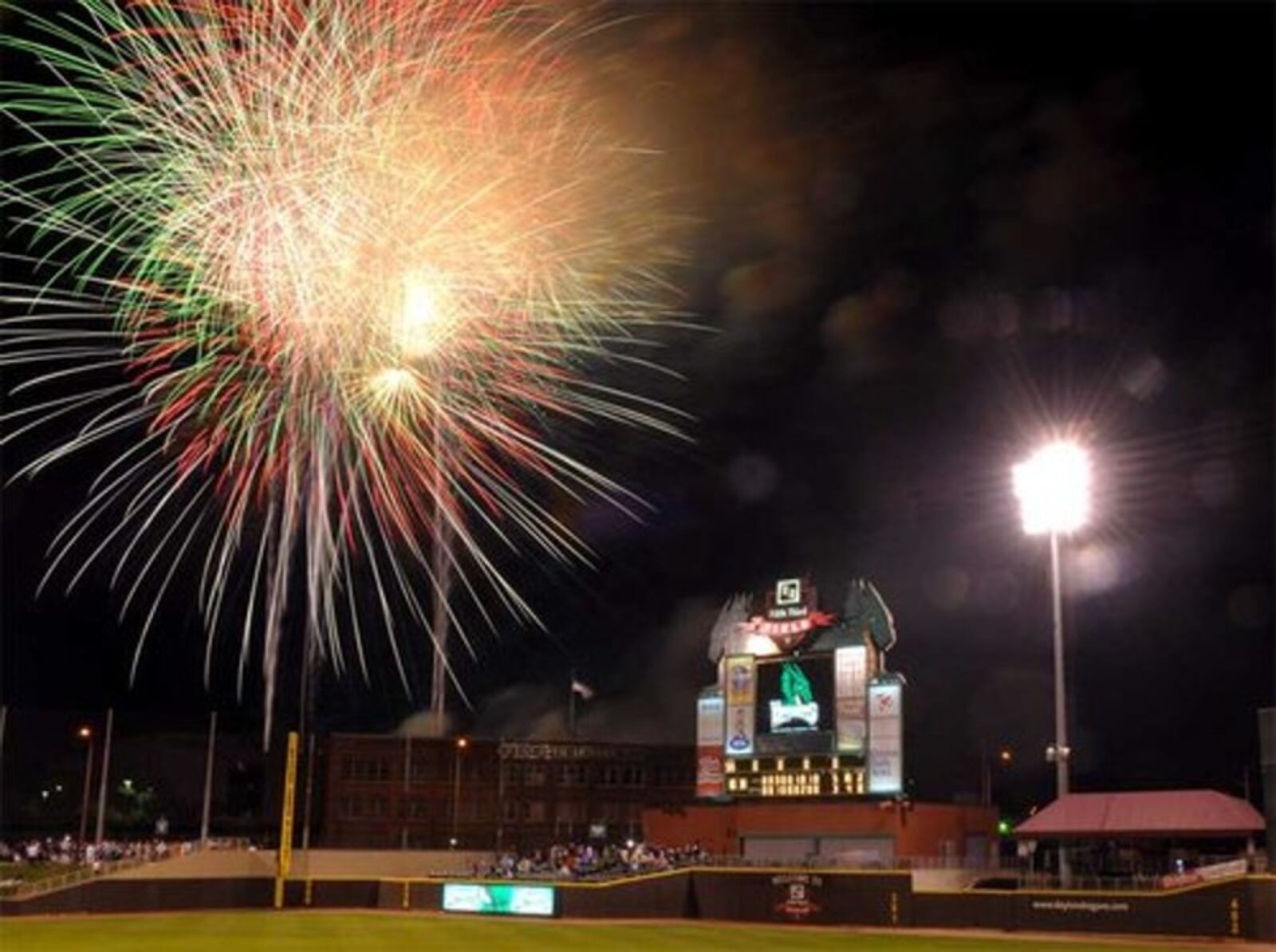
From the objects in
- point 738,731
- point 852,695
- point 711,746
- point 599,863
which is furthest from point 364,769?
point 852,695

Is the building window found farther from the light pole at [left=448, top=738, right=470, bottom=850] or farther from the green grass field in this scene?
the green grass field

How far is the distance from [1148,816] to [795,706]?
18993mm

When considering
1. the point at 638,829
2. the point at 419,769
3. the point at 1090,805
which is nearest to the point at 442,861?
the point at 419,769

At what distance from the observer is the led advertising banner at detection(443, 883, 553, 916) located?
1980 inches

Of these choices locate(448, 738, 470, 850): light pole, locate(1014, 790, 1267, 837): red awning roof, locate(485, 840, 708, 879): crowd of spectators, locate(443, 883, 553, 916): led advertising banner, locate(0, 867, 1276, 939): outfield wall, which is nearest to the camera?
locate(0, 867, 1276, 939): outfield wall

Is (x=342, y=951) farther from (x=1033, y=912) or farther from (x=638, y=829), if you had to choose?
(x=638, y=829)

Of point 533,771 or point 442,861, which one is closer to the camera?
point 442,861

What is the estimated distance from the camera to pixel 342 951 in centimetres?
3416

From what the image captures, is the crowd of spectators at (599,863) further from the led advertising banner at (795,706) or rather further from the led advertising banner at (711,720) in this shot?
the led advertising banner at (795,706)

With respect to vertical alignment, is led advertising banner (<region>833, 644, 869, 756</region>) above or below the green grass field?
above

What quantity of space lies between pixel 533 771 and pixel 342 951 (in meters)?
51.9

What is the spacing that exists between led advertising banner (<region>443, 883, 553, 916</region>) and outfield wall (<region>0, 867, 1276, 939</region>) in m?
0.62

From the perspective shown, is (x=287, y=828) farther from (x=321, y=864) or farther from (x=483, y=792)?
(x=483, y=792)

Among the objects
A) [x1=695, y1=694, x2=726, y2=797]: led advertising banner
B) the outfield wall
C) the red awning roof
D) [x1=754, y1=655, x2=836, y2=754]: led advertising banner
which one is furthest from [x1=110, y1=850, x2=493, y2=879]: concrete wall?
the red awning roof
